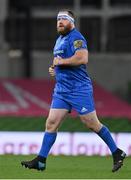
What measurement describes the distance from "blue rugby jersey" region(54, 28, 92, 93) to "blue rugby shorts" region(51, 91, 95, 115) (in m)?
0.06

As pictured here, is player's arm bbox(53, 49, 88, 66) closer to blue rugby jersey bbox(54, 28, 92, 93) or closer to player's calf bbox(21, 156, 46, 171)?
blue rugby jersey bbox(54, 28, 92, 93)

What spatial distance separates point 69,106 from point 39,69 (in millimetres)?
15072

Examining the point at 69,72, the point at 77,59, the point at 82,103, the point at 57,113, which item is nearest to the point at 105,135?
the point at 82,103

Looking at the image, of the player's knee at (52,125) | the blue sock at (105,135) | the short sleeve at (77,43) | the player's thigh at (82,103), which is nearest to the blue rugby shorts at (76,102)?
the player's thigh at (82,103)

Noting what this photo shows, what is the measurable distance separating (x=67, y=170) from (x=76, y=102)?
82 centimetres

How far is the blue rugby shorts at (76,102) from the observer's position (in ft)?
29.5

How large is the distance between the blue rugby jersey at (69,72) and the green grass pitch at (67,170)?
91 centimetres

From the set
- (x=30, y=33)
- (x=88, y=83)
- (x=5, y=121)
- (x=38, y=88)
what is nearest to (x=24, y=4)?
(x=30, y=33)

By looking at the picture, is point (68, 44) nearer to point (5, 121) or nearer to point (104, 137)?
point (104, 137)

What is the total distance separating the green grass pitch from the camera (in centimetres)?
868

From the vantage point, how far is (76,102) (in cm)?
902

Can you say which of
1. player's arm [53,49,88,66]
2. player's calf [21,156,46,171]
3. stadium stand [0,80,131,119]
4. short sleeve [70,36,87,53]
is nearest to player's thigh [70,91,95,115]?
player's arm [53,49,88,66]

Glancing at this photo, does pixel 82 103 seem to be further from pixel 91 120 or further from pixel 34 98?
pixel 34 98

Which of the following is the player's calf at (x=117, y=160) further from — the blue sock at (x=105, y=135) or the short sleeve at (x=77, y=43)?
the short sleeve at (x=77, y=43)
